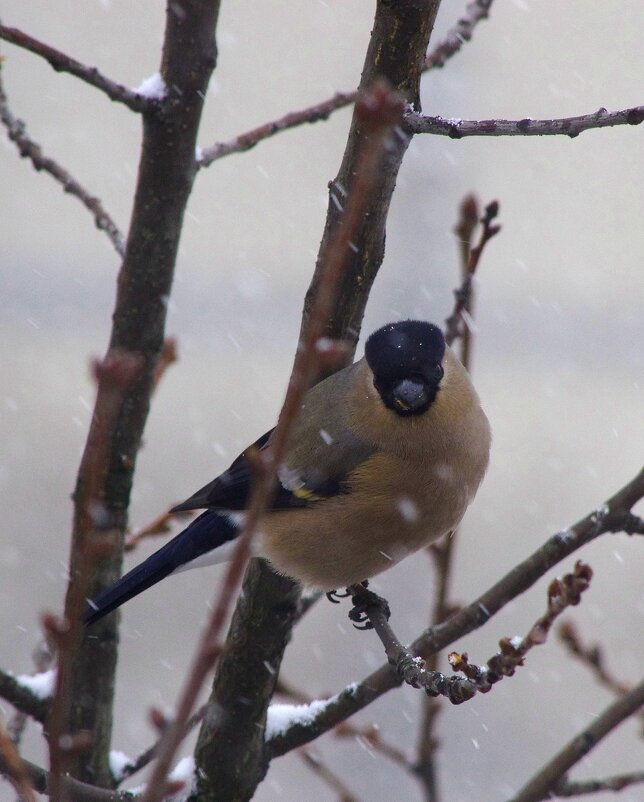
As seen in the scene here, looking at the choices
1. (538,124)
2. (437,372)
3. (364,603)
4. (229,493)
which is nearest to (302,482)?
(229,493)

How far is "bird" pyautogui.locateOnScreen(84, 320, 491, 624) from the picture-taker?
8.27 ft

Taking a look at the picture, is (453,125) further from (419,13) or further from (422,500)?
(422,500)

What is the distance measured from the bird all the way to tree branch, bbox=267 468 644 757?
0.41 meters

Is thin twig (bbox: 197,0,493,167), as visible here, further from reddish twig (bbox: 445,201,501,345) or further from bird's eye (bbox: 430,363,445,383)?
bird's eye (bbox: 430,363,445,383)

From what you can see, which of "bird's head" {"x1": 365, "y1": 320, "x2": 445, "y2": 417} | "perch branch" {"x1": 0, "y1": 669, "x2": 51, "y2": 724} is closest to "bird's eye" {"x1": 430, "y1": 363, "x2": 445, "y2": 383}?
"bird's head" {"x1": 365, "y1": 320, "x2": 445, "y2": 417}

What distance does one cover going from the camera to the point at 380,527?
2611 mm

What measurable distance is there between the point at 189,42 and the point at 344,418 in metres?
1.09

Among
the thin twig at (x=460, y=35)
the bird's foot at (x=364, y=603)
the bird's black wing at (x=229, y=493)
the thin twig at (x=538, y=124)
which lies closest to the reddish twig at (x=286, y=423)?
the thin twig at (x=538, y=124)

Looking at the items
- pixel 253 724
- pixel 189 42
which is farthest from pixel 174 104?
pixel 253 724

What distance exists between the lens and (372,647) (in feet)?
15.9

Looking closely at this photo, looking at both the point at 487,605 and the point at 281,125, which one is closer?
the point at 487,605

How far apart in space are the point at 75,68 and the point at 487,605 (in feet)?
4.15

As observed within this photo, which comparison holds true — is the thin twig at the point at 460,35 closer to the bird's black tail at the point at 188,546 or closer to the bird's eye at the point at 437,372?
the bird's eye at the point at 437,372

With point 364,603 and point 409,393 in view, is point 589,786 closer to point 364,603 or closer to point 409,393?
point 364,603
